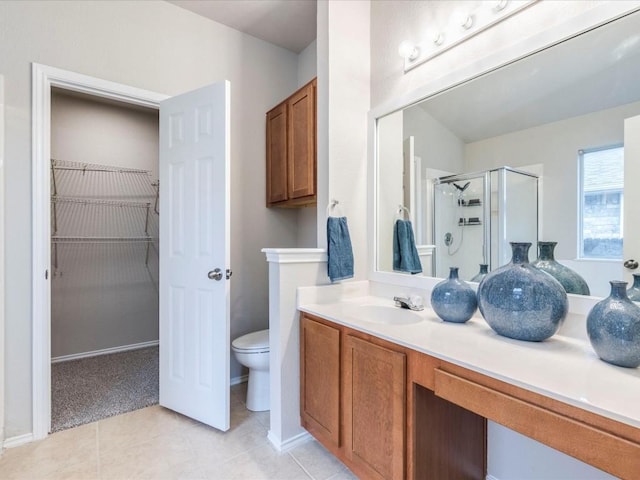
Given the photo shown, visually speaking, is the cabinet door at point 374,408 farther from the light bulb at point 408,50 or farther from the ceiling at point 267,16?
the ceiling at point 267,16

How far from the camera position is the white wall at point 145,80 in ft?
5.75

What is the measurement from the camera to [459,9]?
1563 mm

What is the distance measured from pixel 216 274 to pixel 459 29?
5.91 feet

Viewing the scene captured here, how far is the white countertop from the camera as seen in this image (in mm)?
752

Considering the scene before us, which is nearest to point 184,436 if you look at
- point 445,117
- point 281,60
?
point 445,117

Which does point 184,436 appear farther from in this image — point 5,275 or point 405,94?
point 405,94

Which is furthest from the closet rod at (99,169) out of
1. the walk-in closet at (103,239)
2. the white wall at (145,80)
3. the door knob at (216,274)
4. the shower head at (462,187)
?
the shower head at (462,187)

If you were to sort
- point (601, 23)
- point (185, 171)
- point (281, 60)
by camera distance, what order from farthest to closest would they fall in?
point (281, 60)
point (185, 171)
point (601, 23)

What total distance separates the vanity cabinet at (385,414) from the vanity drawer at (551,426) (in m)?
0.13

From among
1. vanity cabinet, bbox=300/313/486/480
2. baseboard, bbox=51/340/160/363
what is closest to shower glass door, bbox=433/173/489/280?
vanity cabinet, bbox=300/313/486/480

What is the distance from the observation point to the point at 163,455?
1.68 m

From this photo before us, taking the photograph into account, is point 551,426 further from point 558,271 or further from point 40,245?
point 40,245

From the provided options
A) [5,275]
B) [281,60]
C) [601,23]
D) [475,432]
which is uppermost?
[281,60]

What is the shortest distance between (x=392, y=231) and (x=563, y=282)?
2.99 feet
